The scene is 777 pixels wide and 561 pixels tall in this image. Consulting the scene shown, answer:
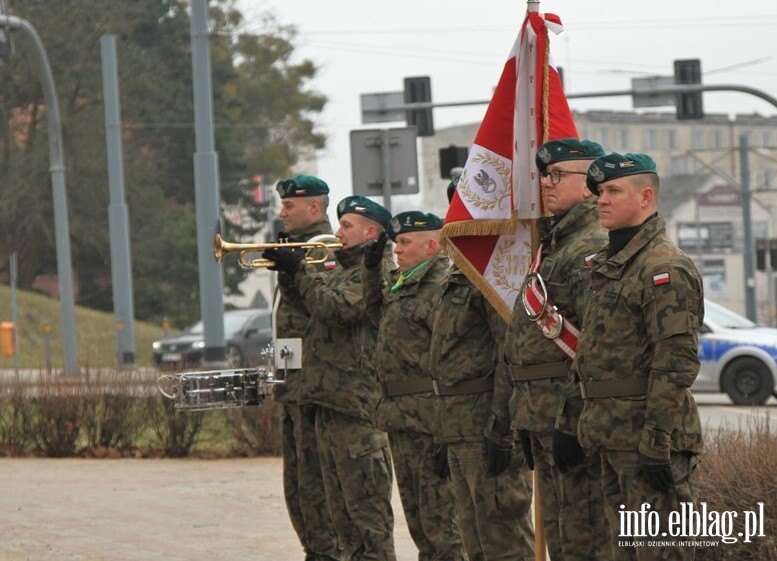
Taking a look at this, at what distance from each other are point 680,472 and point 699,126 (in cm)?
10735

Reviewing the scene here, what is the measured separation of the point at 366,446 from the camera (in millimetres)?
8289

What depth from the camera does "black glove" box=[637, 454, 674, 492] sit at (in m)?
5.89

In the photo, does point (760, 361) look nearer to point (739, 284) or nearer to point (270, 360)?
point (270, 360)

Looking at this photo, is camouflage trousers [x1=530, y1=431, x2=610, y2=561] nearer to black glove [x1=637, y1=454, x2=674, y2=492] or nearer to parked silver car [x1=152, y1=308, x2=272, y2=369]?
black glove [x1=637, y1=454, x2=674, y2=492]

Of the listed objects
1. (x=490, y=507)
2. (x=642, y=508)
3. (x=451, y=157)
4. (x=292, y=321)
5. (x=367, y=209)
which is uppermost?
(x=451, y=157)

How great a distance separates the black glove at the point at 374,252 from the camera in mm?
7801

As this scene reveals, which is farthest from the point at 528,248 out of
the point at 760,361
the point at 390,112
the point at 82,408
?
the point at 390,112

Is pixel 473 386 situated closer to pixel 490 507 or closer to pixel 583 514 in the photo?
pixel 490 507

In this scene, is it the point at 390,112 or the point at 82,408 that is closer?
the point at 82,408

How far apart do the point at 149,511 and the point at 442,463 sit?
4875 mm

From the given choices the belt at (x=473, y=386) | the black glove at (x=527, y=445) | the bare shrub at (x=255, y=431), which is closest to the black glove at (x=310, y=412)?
the belt at (x=473, y=386)

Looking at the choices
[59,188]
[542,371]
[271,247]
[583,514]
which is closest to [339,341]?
[271,247]

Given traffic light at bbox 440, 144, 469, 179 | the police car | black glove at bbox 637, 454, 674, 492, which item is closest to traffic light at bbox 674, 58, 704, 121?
the police car

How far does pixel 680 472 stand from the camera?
600cm
